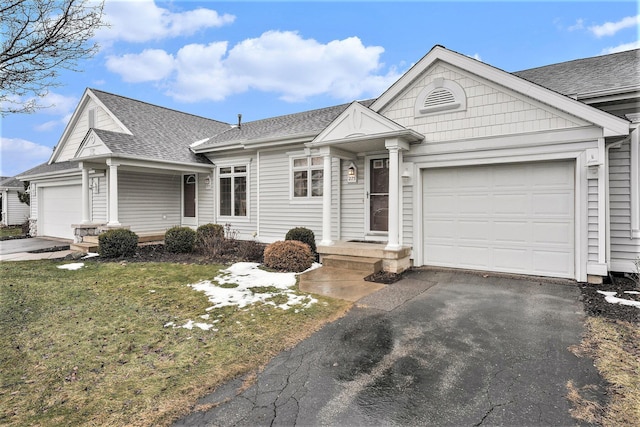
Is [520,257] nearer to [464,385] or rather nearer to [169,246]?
[464,385]

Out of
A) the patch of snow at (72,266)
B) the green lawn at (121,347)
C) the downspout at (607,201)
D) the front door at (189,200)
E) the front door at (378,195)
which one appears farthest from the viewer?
the front door at (189,200)

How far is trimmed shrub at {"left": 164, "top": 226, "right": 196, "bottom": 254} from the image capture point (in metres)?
10.4

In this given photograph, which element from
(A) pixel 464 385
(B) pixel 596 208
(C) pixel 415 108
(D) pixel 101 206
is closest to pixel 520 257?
(B) pixel 596 208

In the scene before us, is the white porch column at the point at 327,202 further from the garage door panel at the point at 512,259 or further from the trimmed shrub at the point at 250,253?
the garage door panel at the point at 512,259

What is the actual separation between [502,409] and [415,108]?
6.60 metres

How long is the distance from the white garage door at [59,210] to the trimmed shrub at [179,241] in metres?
6.36

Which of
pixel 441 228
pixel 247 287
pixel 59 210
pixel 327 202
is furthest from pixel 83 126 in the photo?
pixel 441 228

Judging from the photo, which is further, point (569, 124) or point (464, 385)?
point (569, 124)

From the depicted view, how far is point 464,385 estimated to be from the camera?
2.94 meters

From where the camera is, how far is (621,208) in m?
6.35

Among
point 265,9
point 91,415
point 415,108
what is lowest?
point 91,415

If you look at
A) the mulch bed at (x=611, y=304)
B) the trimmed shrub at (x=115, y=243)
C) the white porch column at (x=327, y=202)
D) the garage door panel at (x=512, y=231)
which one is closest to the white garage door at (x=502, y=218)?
the garage door panel at (x=512, y=231)

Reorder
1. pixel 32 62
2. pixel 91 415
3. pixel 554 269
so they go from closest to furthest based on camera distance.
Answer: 1. pixel 91 415
2. pixel 32 62
3. pixel 554 269

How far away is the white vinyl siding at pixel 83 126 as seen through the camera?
13219 millimetres
